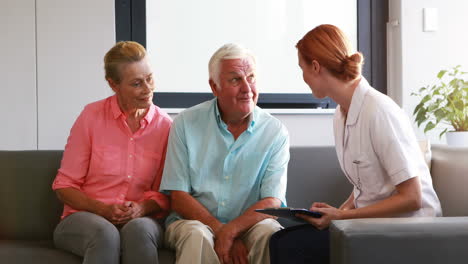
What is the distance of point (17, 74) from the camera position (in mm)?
3621

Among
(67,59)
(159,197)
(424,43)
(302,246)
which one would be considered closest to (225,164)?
(159,197)

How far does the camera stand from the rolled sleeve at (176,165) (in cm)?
249

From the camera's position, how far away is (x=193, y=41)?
3.89 meters

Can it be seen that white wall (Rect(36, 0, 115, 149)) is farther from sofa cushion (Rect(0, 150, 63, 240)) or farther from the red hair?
the red hair

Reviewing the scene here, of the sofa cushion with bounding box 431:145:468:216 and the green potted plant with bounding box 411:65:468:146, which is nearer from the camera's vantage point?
the sofa cushion with bounding box 431:145:468:216

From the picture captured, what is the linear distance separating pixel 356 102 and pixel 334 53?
0.59ft

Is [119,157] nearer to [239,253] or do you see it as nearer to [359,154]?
[239,253]

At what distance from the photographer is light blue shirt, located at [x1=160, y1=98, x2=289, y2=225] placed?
2.50 m

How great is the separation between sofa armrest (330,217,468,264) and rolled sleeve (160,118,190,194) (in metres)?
0.91

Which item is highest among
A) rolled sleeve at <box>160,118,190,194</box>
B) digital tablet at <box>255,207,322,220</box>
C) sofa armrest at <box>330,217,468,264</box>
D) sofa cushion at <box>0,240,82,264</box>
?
rolled sleeve at <box>160,118,190,194</box>

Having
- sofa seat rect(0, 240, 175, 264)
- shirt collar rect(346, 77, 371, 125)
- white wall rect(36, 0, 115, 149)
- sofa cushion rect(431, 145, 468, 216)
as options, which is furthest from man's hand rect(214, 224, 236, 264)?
white wall rect(36, 0, 115, 149)

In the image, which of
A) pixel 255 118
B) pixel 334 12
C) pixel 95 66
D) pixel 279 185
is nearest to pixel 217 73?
pixel 255 118

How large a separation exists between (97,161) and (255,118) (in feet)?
2.19

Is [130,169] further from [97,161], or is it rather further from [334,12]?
[334,12]
